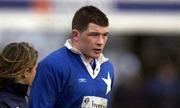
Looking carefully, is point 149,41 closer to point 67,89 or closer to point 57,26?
point 57,26

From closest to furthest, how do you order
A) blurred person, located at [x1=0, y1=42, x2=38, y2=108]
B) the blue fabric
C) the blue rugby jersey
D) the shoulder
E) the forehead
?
the shoulder, blurred person, located at [x1=0, y1=42, x2=38, y2=108], the blue rugby jersey, the forehead, the blue fabric

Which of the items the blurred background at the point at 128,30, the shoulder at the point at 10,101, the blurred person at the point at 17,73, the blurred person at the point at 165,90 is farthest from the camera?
→ the blurred background at the point at 128,30

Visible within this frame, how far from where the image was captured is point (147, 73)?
18.5 meters

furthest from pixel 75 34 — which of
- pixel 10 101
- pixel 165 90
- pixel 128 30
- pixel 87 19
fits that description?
pixel 128 30

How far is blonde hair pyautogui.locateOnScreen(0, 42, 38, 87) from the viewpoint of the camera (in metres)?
5.85

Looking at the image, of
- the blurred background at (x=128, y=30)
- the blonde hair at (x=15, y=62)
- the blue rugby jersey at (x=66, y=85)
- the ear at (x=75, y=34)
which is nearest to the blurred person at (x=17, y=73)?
the blonde hair at (x=15, y=62)

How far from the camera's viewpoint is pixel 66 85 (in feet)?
21.4

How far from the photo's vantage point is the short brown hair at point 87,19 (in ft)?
21.7

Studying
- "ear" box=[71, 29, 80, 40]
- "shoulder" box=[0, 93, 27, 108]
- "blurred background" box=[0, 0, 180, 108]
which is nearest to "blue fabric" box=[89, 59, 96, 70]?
"ear" box=[71, 29, 80, 40]

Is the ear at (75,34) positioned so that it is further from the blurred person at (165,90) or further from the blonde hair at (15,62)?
the blurred person at (165,90)

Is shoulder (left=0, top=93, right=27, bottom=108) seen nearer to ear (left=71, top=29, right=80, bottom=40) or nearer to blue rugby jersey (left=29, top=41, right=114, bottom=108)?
blue rugby jersey (left=29, top=41, right=114, bottom=108)

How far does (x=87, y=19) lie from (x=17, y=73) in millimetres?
1010

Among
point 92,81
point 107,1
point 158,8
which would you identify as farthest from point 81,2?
point 92,81

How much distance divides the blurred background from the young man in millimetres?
8009
